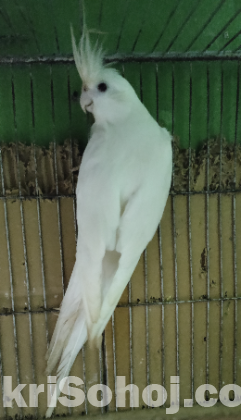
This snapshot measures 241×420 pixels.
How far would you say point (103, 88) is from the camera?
1.86 ft

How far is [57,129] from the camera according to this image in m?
0.74

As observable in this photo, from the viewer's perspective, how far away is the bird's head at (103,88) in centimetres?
56

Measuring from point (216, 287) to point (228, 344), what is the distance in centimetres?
17

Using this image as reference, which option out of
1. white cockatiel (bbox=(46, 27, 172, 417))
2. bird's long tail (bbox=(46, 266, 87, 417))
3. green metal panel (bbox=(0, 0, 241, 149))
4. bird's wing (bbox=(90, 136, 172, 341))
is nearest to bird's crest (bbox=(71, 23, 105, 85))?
white cockatiel (bbox=(46, 27, 172, 417))

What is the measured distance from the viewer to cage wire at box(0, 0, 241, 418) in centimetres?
70

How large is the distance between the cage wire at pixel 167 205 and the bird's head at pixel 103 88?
0.11 meters

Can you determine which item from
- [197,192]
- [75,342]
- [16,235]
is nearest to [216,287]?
[197,192]

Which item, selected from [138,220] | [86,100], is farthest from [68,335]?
[86,100]

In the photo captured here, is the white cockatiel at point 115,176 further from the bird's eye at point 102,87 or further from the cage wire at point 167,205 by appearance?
the cage wire at point 167,205

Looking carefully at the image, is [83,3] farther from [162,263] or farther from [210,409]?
[210,409]

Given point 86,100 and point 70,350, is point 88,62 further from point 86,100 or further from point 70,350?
point 70,350

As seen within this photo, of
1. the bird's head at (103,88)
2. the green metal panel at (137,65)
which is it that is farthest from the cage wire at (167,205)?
the bird's head at (103,88)

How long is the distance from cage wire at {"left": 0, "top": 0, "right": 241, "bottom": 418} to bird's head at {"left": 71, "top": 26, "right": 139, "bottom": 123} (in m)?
0.11

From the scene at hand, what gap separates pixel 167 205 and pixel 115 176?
0.85ft
